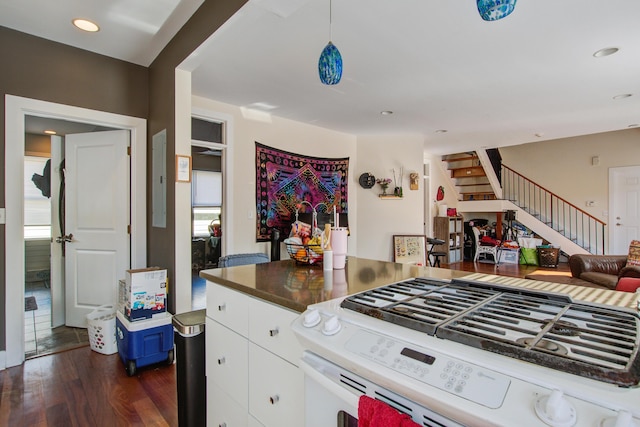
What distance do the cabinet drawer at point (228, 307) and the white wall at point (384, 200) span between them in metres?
4.06

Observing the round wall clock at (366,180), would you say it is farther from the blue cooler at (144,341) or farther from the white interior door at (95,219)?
the blue cooler at (144,341)

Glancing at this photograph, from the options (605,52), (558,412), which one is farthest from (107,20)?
(605,52)

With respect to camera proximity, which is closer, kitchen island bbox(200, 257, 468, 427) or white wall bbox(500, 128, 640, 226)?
kitchen island bbox(200, 257, 468, 427)

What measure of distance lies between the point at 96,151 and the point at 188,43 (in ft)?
5.25

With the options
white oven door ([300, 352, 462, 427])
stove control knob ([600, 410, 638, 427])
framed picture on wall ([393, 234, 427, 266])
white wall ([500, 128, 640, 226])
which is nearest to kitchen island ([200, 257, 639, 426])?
white oven door ([300, 352, 462, 427])

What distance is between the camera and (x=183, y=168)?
2.70 meters

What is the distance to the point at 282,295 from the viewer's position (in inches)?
47.2

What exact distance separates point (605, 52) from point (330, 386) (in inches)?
134

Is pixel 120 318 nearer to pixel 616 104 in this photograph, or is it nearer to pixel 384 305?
pixel 384 305

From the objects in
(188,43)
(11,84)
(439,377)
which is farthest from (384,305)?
(11,84)

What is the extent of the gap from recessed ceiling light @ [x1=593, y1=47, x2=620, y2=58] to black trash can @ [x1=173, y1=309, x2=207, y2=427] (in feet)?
11.5

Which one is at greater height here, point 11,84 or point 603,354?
point 11,84

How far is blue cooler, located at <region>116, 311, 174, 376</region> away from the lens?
2453 mm

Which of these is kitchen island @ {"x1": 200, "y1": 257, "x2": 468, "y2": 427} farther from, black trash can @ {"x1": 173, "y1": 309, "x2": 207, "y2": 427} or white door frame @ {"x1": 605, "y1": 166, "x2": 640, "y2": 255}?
white door frame @ {"x1": 605, "y1": 166, "x2": 640, "y2": 255}
